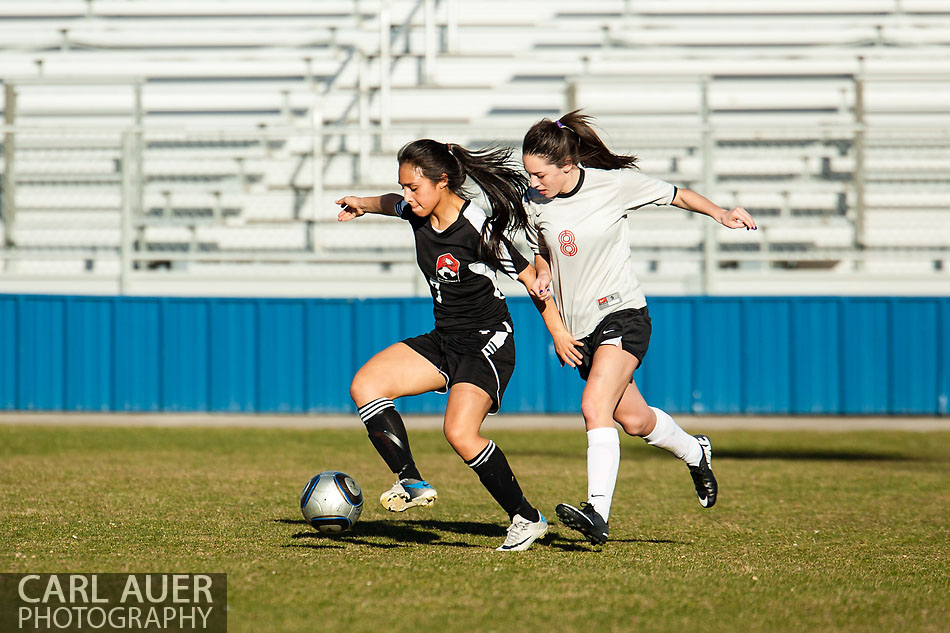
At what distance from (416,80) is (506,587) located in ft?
43.9

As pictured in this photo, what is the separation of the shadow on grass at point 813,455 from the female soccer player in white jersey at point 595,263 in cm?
471

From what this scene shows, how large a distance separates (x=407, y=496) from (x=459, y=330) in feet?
2.92

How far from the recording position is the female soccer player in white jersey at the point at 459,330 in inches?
211

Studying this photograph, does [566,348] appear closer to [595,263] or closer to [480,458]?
[595,263]

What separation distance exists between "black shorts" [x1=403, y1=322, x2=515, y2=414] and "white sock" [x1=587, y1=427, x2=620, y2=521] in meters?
0.50

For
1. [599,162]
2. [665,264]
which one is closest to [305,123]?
[665,264]

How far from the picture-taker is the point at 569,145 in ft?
18.4

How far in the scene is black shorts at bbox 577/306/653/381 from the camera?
557cm

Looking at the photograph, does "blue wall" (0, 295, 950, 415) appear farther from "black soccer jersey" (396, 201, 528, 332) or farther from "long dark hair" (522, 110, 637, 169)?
"black soccer jersey" (396, 201, 528, 332)

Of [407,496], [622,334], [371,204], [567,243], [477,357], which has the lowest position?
[407,496]

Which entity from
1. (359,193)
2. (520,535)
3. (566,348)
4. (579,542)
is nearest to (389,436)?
(520,535)

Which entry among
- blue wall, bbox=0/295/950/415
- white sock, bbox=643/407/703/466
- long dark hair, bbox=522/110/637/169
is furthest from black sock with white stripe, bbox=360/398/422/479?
blue wall, bbox=0/295/950/415

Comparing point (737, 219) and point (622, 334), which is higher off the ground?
point (737, 219)

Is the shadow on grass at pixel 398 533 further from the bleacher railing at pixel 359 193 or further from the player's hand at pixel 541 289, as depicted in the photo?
the bleacher railing at pixel 359 193
